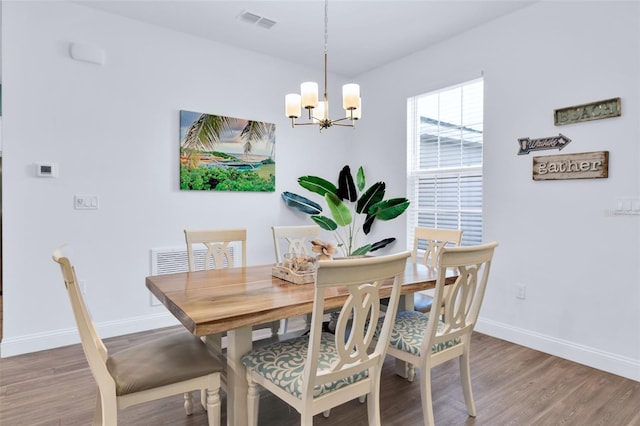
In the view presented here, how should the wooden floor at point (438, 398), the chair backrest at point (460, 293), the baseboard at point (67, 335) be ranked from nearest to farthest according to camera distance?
the chair backrest at point (460, 293) < the wooden floor at point (438, 398) < the baseboard at point (67, 335)

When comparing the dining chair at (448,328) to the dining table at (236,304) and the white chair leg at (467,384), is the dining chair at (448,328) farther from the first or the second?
the dining table at (236,304)

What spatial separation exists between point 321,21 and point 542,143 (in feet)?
7.19

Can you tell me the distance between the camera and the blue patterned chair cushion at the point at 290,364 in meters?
1.50

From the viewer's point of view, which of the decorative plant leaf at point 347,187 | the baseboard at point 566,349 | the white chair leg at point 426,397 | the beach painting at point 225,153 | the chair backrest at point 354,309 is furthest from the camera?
the decorative plant leaf at point 347,187

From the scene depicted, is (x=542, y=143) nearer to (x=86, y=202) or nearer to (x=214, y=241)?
(x=214, y=241)

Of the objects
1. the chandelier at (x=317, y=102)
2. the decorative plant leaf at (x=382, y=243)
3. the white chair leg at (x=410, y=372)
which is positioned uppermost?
the chandelier at (x=317, y=102)

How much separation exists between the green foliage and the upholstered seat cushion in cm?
211

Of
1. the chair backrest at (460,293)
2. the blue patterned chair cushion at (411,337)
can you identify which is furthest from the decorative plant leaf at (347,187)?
the chair backrest at (460,293)

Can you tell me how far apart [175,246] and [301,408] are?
2.62 m

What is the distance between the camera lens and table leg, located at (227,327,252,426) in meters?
1.66

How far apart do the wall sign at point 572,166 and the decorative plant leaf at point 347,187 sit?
82.6 inches

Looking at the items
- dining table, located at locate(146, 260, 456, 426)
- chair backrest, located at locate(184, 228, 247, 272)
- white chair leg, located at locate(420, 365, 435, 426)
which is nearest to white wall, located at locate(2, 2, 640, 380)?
chair backrest, located at locate(184, 228, 247, 272)

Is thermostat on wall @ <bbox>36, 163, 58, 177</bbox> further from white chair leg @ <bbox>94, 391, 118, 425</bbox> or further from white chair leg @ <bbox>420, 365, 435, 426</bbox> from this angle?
white chair leg @ <bbox>420, 365, 435, 426</bbox>

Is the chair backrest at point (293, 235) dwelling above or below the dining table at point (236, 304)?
above
